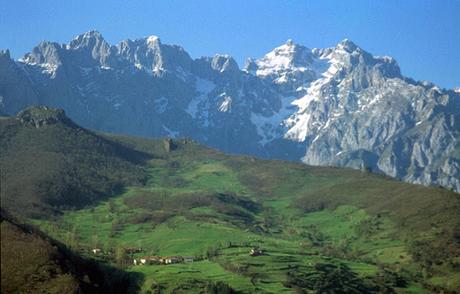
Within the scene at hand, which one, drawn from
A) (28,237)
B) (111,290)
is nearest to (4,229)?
(28,237)

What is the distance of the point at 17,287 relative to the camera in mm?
150250

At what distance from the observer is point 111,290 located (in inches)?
7362

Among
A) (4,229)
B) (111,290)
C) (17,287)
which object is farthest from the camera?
(111,290)

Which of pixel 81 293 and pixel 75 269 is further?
pixel 75 269

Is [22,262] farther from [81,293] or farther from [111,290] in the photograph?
[111,290]

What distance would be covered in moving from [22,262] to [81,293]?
13854mm

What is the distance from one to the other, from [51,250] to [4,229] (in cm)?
1207

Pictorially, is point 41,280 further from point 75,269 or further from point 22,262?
point 75,269

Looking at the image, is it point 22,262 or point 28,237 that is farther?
point 28,237

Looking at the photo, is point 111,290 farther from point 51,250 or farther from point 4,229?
point 4,229

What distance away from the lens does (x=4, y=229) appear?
166250 millimetres

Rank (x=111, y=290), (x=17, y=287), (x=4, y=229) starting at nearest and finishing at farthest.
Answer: (x=17, y=287), (x=4, y=229), (x=111, y=290)

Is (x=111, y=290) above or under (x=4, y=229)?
under

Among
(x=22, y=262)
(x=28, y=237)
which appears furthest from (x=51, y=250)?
(x=22, y=262)
